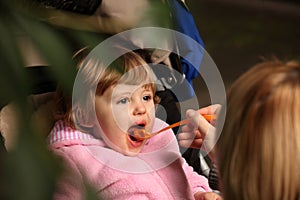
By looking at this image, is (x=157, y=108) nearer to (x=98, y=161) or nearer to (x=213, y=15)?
(x=98, y=161)

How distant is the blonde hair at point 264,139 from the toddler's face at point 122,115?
1.16ft

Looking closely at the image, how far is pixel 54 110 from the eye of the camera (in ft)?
3.73

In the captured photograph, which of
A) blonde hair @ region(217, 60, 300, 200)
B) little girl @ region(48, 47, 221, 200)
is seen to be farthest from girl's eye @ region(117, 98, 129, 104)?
blonde hair @ region(217, 60, 300, 200)

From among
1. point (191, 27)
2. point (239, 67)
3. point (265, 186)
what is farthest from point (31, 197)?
point (239, 67)

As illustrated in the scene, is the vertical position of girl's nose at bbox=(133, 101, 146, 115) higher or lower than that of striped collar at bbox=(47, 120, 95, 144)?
higher

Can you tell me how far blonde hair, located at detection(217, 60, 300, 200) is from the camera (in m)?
A: 0.73

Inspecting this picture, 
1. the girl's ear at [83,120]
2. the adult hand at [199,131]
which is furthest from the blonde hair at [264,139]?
the girl's ear at [83,120]

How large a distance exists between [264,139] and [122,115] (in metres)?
0.42

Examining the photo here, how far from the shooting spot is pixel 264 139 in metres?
0.74

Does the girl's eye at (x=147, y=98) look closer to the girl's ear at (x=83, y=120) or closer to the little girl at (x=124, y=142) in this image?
the little girl at (x=124, y=142)

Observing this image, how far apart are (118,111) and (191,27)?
16.1 inches

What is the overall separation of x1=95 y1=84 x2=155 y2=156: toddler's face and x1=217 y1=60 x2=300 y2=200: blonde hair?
35 cm

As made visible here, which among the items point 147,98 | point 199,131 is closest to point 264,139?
point 199,131

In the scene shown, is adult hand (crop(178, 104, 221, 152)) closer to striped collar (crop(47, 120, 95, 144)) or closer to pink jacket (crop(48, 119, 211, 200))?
pink jacket (crop(48, 119, 211, 200))
